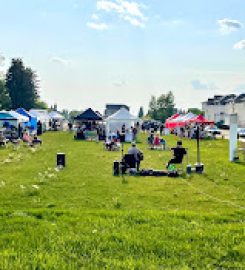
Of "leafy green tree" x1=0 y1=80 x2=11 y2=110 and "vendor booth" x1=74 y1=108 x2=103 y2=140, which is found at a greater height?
"leafy green tree" x1=0 y1=80 x2=11 y2=110

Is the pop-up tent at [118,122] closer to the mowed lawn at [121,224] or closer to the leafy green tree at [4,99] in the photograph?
the mowed lawn at [121,224]

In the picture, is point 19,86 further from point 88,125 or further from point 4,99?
point 88,125

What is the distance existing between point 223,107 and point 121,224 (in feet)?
316

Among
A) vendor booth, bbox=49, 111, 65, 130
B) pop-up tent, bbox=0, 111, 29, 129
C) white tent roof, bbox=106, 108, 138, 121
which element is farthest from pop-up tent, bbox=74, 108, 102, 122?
vendor booth, bbox=49, 111, 65, 130

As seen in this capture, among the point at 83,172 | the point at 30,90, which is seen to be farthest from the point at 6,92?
the point at 83,172

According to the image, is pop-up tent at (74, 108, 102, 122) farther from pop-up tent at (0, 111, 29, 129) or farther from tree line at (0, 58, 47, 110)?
tree line at (0, 58, 47, 110)

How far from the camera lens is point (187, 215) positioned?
8.40 m

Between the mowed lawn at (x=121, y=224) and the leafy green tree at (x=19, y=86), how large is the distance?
8561 cm

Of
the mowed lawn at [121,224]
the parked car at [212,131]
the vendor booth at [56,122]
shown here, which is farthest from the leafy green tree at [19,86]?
the mowed lawn at [121,224]

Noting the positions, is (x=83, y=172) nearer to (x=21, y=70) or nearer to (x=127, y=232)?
(x=127, y=232)

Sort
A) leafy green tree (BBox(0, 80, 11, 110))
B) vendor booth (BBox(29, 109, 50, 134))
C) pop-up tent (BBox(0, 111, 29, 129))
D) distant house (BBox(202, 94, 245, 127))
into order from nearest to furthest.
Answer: pop-up tent (BBox(0, 111, 29, 129))
vendor booth (BBox(29, 109, 50, 134))
distant house (BBox(202, 94, 245, 127))
leafy green tree (BBox(0, 80, 11, 110))

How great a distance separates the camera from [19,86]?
97562mm

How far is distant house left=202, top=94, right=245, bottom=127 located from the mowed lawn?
7361 cm

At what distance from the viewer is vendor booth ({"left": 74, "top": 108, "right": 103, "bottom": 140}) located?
140ft
